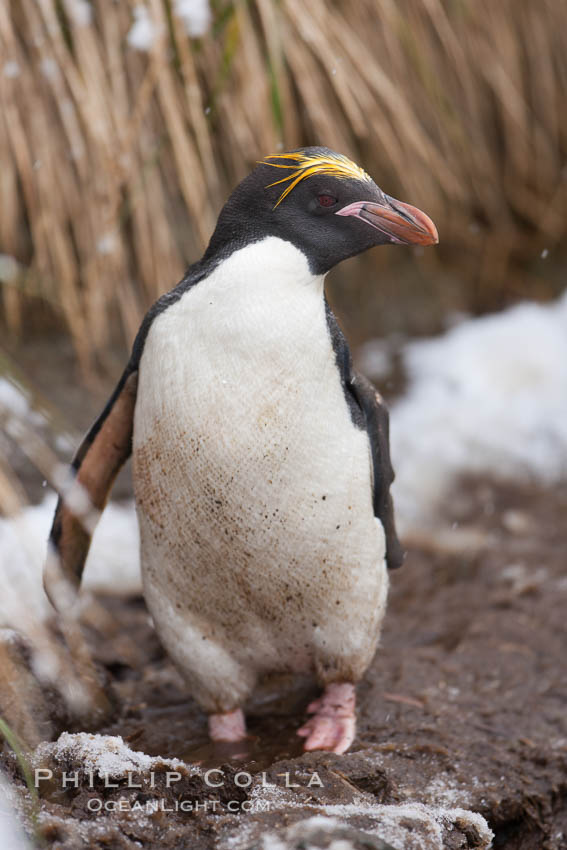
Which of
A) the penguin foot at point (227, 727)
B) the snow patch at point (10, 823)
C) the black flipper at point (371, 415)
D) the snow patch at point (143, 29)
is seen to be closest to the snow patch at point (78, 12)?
the snow patch at point (143, 29)

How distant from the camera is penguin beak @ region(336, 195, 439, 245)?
1.95m

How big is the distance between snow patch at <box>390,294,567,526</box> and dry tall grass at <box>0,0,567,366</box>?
2.27 ft

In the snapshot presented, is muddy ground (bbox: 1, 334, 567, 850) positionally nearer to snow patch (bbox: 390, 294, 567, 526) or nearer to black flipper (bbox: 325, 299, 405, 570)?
snow patch (bbox: 390, 294, 567, 526)

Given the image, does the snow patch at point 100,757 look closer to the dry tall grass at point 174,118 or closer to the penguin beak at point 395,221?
the penguin beak at point 395,221

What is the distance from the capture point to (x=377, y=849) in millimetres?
1501

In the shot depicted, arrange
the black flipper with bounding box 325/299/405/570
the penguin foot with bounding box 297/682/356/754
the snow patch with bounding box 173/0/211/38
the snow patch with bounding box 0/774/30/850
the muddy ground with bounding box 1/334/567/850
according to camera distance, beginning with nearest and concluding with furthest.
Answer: the snow patch with bounding box 0/774/30/850 < the muddy ground with bounding box 1/334/567/850 < the black flipper with bounding box 325/299/405/570 < the penguin foot with bounding box 297/682/356/754 < the snow patch with bounding box 173/0/211/38

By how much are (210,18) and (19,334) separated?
1415 millimetres

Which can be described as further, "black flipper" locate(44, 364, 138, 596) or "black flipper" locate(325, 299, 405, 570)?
"black flipper" locate(44, 364, 138, 596)

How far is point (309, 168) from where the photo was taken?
197 cm

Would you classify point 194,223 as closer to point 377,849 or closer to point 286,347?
point 286,347

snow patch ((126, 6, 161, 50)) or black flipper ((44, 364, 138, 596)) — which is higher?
snow patch ((126, 6, 161, 50))

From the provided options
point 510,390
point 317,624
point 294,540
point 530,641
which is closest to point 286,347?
point 294,540

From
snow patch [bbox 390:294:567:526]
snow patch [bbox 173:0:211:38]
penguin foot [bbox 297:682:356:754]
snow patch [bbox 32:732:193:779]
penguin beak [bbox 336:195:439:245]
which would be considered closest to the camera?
snow patch [bbox 32:732:193:779]

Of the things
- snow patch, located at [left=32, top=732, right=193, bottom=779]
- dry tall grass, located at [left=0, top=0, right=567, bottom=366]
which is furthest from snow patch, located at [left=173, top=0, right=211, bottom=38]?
snow patch, located at [left=32, top=732, right=193, bottom=779]
